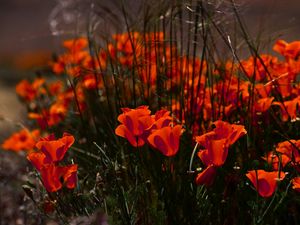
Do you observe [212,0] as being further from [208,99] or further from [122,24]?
[122,24]

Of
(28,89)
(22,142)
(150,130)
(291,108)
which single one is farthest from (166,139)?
(28,89)

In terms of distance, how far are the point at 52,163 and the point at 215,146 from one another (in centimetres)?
51

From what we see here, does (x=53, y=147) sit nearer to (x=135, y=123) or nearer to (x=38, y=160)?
(x=38, y=160)

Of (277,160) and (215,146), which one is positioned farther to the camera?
(277,160)

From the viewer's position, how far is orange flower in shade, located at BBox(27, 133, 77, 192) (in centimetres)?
187

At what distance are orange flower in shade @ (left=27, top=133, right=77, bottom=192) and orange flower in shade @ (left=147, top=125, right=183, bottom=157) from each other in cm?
29

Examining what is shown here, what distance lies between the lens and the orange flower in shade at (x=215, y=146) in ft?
5.84

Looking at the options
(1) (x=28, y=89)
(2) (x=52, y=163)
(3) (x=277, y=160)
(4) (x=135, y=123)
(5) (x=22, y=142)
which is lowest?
(5) (x=22, y=142)

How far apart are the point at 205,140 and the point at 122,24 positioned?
1.18 meters

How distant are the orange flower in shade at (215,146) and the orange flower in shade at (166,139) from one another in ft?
0.22

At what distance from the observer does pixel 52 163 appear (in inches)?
75.4

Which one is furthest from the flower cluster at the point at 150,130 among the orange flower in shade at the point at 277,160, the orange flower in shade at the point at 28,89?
the orange flower in shade at the point at 28,89

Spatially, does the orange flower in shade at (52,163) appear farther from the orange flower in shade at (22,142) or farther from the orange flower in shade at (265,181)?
the orange flower in shade at (22,142)

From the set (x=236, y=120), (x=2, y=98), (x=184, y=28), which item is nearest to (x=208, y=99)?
(x=236, y=120)
